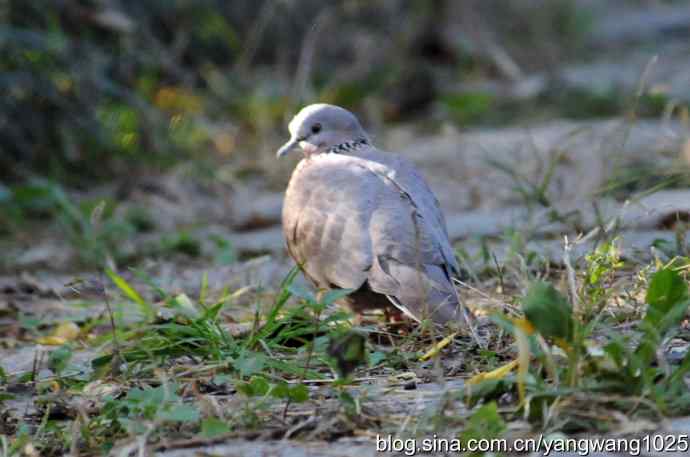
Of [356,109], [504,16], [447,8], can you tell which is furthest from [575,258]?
[504,16]

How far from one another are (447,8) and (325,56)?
39.6 inches

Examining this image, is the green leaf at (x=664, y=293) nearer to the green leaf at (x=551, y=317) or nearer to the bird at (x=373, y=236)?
the green leaf at (x=551, y=317)

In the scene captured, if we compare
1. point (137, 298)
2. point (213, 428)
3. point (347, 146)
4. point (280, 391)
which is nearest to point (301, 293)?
point (280, 391)

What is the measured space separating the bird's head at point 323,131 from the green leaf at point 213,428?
6.07 ft

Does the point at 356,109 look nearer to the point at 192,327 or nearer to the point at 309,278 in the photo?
the point at 309,278

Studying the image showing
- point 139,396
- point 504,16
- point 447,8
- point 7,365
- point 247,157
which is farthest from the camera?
point 504,16

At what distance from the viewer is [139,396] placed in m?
2.44

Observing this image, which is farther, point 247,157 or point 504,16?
point 504,16

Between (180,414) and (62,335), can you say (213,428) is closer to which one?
(180,414)

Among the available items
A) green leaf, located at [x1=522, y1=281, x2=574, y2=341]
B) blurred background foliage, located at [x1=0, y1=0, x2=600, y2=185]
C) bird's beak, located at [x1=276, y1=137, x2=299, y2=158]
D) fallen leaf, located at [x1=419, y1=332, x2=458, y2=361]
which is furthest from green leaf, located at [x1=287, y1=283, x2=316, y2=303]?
blurred background foliage, located at [x1=0, y1=0, x2=600, y2=185]

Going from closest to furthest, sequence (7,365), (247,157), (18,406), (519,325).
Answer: (519,325), (18,406), (7,365), (247,157)

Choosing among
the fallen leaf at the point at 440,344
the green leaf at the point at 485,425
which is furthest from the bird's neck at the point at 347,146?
the green leaf at the point at 485,425

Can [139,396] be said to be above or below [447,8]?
below

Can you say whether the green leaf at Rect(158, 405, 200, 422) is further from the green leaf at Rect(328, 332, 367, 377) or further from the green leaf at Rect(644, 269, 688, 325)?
the green leaf at Rect(644, 269, 688, 325)
